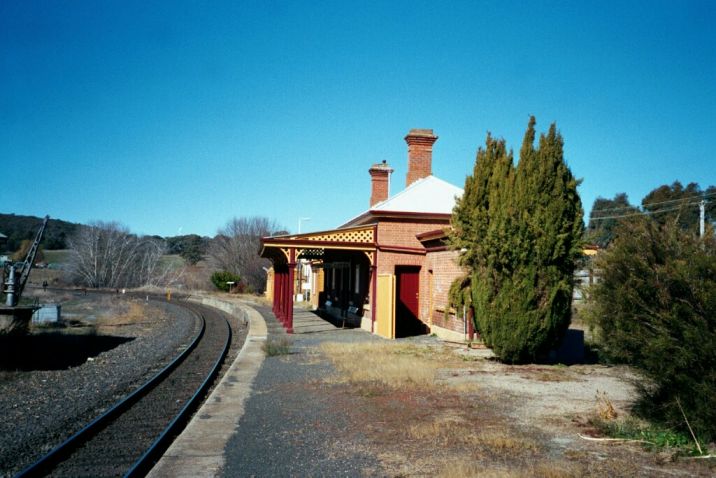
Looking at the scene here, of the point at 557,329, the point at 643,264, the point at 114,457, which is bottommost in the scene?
the point at 114,457

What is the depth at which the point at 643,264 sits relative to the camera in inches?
240

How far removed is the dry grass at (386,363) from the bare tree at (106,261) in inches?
2338

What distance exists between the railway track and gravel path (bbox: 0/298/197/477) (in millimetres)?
297

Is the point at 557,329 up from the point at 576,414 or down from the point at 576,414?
up

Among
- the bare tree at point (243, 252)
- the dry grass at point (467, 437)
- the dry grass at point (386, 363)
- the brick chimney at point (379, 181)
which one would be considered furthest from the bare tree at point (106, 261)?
the dry grass at point (467, 437)

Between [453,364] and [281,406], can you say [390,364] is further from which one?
[281,406]

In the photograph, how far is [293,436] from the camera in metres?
6.82

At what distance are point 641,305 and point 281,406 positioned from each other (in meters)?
4.84

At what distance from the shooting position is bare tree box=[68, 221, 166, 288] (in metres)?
68.7

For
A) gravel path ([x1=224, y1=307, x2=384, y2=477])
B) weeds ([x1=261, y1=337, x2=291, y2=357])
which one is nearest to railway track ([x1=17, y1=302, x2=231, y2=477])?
gravel path ([x1=224, y1=307, x2=384, y2=477])

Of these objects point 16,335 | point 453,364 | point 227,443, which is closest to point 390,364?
point 453,364

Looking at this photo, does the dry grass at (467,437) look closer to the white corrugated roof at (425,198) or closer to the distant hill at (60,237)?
the white corrugated roof at (425,198)

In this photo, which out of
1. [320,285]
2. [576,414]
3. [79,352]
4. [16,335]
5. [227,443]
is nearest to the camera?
[227,443]

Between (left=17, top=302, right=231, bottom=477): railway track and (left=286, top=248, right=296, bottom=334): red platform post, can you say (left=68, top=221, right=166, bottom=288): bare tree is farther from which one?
(left=17, top=302, right=231, bottom=477): railway track
